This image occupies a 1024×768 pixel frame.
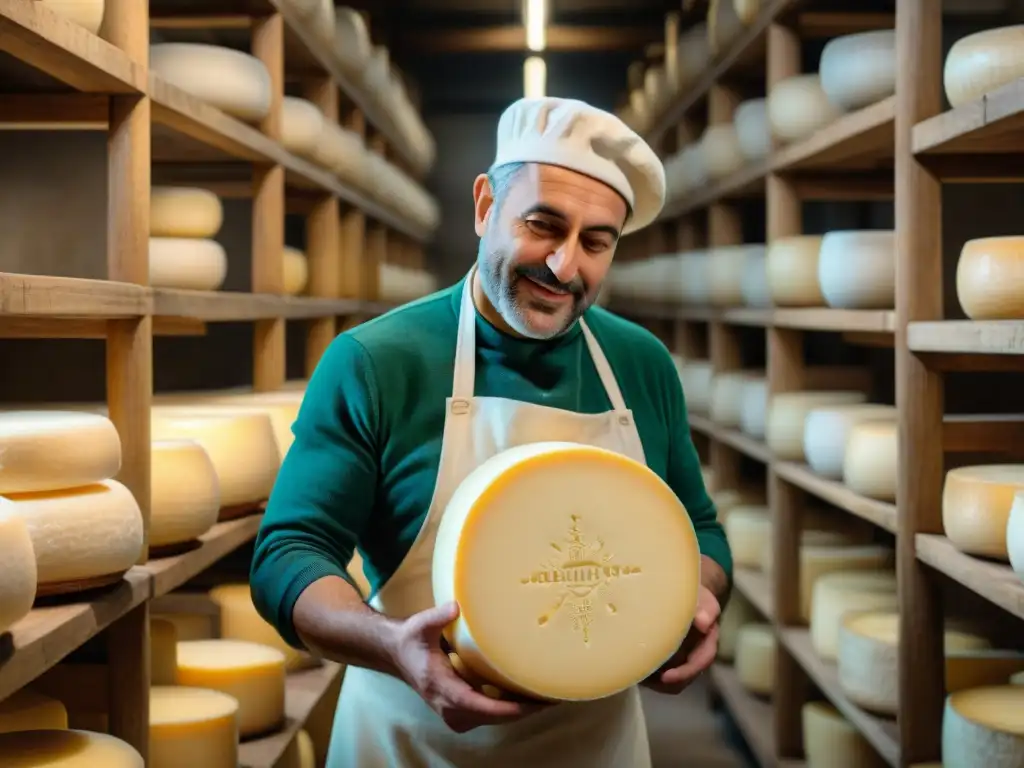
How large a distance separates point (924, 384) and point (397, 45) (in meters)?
4.10

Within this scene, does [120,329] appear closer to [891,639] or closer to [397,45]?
[891,639]

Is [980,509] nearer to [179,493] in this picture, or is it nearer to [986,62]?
[986,62]

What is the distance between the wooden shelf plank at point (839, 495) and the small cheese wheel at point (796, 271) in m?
0.43

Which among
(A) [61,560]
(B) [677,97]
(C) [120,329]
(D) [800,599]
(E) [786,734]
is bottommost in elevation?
(E) [786,734]

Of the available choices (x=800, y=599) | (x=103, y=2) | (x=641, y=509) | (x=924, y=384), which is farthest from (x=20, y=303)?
(x=800, y=599)

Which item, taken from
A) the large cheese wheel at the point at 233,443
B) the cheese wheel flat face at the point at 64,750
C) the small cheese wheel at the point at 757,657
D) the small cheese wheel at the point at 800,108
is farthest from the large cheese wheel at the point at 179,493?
the small cheese wheel at the point at 757,657

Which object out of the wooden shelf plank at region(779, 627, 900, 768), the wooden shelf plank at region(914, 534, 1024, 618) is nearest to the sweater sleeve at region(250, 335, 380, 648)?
the wooden shelf plank at region(914, 534, 1024, 618)

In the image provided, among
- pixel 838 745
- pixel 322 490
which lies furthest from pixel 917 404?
pixel 322 490

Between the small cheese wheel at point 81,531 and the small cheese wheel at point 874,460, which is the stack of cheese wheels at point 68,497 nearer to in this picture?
the small cheese wheel at point 81,531

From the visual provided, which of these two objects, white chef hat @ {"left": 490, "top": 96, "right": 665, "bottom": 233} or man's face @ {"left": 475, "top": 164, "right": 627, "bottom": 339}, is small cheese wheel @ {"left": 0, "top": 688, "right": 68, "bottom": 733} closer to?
man's face @ {"left": 475, "top": 164, "right": 627, "bottom": 339}

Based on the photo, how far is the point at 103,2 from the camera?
171 cm

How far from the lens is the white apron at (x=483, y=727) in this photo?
5.04 ft

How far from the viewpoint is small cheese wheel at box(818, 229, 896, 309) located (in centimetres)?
252

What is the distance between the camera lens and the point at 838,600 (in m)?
2.76
